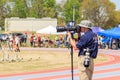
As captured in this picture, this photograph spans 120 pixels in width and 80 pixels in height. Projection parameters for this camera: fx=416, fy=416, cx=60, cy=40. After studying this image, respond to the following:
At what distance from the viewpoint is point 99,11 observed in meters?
96.4

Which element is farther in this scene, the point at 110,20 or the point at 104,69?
the point at 110,20

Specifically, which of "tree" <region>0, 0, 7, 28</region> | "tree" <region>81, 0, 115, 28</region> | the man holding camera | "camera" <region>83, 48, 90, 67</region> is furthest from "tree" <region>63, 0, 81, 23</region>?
"camera" <region>83, 48, 90, 67</region>

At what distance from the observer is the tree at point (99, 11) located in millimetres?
94125

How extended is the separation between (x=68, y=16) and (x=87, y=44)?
302ft

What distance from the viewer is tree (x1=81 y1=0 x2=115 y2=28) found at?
309 ft

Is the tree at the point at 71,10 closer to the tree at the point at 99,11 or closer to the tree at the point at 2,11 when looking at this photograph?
the tree at the point at 99,11

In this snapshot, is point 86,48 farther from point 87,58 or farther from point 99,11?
point 99,11

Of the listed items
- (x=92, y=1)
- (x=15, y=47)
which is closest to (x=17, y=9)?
(x=92, y=1)

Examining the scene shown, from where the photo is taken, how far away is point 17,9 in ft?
330

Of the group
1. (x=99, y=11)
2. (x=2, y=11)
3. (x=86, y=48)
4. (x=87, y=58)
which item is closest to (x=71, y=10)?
(x=99, y=11)

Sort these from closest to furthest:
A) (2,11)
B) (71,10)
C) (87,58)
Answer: (87,58) < (71,10) < (2,11)

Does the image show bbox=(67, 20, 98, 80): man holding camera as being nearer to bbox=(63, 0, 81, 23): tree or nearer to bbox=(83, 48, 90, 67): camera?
bbox=(83, 48, 90, 67): camera

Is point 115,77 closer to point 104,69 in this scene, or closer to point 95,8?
point 104,69

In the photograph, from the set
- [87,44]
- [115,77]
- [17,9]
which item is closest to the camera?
[87,44]
